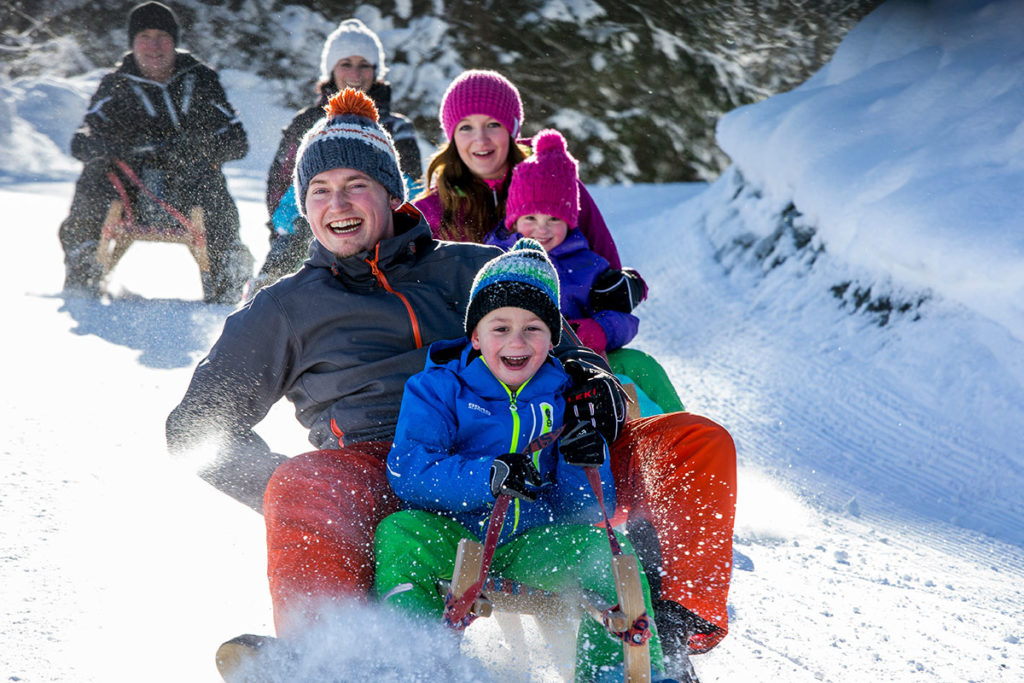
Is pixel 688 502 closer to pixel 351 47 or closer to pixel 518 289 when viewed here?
pixel 518 289

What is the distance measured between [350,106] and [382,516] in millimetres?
1063

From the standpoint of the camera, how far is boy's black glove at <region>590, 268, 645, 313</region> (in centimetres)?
290

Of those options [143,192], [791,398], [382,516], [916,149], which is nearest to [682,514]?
[382,516]

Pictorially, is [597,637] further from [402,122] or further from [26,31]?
[26,31]

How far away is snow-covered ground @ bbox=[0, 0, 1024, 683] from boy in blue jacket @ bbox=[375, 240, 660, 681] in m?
0.17

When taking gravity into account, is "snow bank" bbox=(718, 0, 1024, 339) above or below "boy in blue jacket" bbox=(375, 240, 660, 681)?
below

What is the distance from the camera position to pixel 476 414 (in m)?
1.86

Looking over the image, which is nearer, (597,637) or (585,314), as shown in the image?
(597,637)

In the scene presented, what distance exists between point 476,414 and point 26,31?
38.8 ft

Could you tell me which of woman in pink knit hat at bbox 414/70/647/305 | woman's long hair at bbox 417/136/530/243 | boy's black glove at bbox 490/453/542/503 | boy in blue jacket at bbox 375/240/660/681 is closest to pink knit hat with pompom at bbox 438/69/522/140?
woman in pink knit hat at bbox 414/70/647/305

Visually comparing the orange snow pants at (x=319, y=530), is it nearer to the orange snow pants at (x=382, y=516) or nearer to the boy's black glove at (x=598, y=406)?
the orange snow pants at (x=382, y=516)

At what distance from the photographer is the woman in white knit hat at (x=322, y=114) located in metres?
4.68

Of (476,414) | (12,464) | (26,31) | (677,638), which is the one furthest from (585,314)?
(26,31)

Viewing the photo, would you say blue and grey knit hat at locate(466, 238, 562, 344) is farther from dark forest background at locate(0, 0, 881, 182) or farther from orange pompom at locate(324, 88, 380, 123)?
dark forest background at locate(0, 0, 881, 182)
